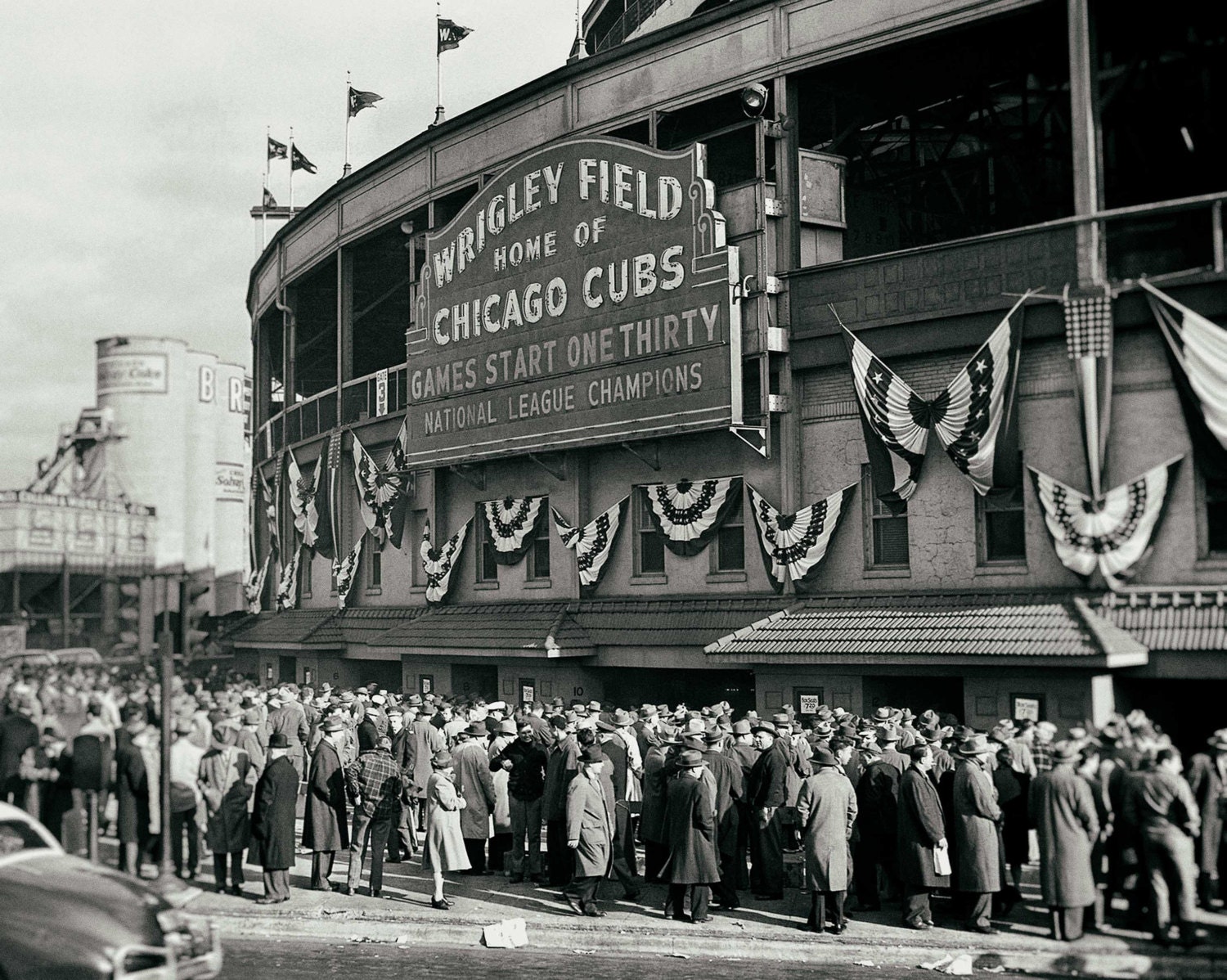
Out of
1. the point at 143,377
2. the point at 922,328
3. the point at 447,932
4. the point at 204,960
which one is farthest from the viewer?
the point at 143,377

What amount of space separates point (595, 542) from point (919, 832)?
51.2 feet

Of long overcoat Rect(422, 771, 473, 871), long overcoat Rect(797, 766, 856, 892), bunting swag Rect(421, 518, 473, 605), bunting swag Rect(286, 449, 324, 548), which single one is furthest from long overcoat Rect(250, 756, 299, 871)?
bunting swag Rect(286, 449, 324, 548)

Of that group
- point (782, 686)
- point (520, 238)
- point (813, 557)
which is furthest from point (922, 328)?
point (520, 238)

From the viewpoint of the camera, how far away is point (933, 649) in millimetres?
21438

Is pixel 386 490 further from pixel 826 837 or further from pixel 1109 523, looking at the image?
pixel 826 837

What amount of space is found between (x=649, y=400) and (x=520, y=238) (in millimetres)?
6007

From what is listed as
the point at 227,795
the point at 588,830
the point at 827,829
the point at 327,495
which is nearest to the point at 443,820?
the point at 588,830

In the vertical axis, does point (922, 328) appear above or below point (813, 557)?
above

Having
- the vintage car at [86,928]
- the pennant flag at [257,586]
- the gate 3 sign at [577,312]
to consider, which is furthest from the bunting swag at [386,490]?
the vintage car at [86,928]

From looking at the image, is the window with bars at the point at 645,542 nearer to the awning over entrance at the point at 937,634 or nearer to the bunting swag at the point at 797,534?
the bunting swag at the point at 797,534

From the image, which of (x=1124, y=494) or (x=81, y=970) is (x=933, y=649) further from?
(x=81, y=970)

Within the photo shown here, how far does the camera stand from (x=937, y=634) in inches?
859

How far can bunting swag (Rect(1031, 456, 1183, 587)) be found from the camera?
20.6 meters

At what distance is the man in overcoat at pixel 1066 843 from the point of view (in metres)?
13.7
